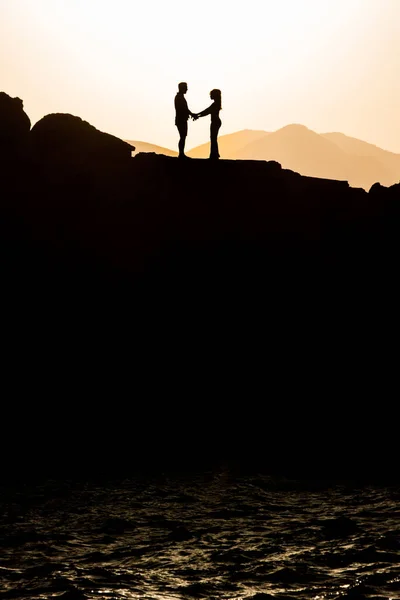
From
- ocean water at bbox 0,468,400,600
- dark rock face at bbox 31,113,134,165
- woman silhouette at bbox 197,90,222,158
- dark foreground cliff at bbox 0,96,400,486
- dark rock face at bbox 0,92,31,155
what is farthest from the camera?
dark rock face at bbox 31,113,134,165

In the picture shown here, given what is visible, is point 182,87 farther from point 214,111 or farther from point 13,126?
point 13,126

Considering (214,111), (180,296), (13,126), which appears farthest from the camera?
(13,126)

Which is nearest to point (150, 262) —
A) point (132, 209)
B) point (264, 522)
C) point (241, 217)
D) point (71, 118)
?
point (132, 209)

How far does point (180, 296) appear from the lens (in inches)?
1135

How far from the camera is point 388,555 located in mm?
12508

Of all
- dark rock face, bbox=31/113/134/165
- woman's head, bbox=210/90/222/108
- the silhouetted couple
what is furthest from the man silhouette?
dark rock face, bbox=31/113/134/165

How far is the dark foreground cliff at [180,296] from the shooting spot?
2725 cm

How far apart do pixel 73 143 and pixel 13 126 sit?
2525mm

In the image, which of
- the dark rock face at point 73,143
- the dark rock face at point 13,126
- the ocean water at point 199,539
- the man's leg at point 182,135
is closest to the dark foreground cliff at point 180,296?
the dark rock face at point 73,143

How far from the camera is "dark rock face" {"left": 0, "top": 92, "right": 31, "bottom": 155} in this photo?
92.7 ft

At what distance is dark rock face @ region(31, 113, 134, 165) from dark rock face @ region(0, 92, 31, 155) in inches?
17.3

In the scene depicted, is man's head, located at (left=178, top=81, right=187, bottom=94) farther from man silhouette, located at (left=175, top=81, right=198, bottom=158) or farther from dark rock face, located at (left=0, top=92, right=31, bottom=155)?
dark rock face, located at (left=0, top=92, right=31, bottom=155)

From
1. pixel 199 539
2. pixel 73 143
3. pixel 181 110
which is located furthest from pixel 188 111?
pixel 199 539

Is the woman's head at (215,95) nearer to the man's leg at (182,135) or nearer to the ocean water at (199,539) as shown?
the man's leg at (182,135)
